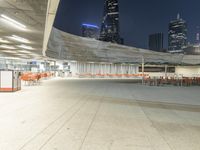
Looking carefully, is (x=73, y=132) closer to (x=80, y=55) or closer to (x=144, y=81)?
(x=144, y=81)

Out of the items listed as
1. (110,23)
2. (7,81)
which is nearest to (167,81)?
(7,81)

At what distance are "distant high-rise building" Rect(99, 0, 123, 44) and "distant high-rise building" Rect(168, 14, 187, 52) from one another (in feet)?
169

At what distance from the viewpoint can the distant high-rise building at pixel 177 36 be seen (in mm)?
180750

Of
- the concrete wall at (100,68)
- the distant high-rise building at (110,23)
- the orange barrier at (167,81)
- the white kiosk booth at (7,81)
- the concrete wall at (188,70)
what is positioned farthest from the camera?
the distant high-rise building at (110,23)

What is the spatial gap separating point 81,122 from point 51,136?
152cm

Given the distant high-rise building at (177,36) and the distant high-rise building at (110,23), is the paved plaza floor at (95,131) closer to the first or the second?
the distant high-rise building at (110,23)

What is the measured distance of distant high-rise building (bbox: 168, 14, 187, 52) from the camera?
180750 mm

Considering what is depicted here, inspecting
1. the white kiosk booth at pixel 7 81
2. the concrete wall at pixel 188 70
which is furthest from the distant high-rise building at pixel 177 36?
the white kiosk booth at pixel 7 81

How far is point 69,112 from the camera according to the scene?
25.5 ft

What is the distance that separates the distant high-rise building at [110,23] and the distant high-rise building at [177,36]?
5151 centimetres

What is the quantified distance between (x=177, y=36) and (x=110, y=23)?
63759 mm

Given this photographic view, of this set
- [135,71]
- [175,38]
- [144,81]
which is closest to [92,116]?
[144,81]

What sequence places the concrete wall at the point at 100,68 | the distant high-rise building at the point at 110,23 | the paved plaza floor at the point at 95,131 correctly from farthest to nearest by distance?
1. the distant high-rise building at the point at 110,23
2. the concrete wall at the point at 100,68
3. the paved plaza floor at the point at 95,131

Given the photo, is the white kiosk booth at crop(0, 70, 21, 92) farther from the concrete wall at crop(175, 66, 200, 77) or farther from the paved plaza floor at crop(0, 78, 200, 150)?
the concrete wall at crop(175, 66, 200, 77)
